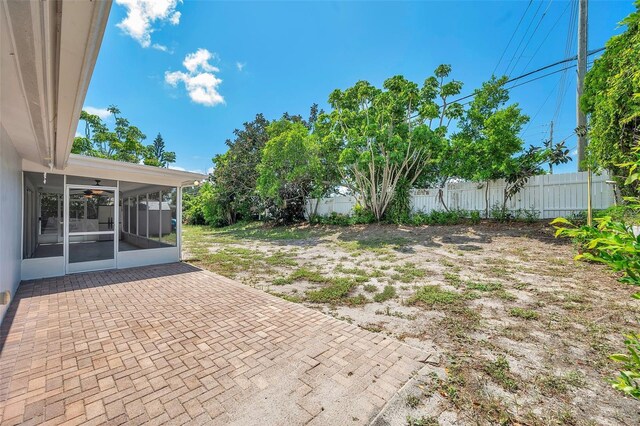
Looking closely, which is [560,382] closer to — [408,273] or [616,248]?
[616,248]

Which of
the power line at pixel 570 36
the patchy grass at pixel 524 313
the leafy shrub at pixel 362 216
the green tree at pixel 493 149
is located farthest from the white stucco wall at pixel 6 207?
the power line at pixel 570 36

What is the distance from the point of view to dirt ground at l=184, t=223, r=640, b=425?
2098 millimetres

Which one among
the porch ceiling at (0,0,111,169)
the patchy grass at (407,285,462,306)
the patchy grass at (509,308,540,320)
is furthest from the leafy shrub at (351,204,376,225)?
the porch ceiling at (0,0,111,169)

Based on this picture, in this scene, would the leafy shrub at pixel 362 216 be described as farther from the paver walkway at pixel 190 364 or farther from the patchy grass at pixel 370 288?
the paver walkway at pixel 190 364

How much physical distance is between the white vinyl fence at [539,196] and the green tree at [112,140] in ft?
70.3

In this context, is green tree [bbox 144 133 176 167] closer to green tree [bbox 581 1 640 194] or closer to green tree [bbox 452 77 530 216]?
green tree [bbox 452 77 530 216]

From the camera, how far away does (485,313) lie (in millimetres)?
3793

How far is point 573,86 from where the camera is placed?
988 centimetres

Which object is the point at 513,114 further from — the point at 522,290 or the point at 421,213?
the point at 522,290

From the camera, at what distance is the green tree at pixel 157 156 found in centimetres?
2198

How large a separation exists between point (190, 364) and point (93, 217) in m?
6.42

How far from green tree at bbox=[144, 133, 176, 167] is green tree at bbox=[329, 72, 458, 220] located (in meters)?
15.1

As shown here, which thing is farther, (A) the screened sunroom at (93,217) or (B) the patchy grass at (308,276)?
(A) the screened sunroom at (93,217)

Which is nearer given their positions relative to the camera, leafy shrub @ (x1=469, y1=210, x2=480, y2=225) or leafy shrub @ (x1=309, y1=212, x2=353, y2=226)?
leafy shrub @ (x1=469, y1=210, x2=480, y2=225)
